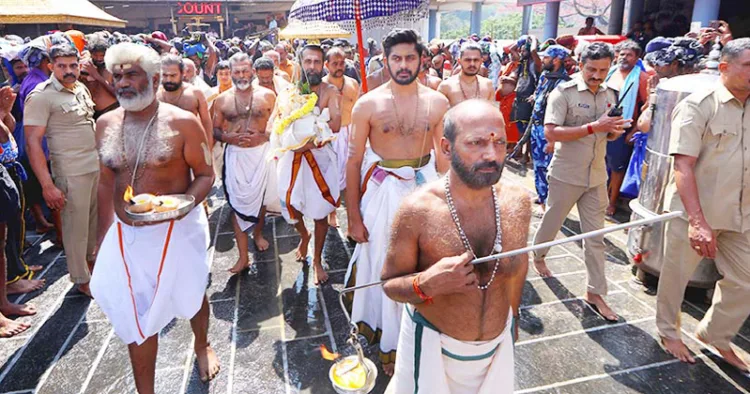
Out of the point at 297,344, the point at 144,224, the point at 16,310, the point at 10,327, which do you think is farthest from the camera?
the point at 16,310

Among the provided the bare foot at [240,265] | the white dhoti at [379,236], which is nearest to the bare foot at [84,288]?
the bare foot at [240,265]

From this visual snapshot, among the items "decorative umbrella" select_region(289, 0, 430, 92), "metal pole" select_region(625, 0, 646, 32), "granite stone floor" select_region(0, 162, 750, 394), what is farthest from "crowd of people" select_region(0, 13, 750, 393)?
"metal pole" select_region(625, 0, 646, 32)

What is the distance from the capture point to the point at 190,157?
9.75 ft

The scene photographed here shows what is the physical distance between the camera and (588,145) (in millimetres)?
3879

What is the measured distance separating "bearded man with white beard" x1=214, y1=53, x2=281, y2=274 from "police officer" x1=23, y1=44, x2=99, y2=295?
4.01 feet

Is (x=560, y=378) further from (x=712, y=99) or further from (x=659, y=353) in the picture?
(x=712, y=99)

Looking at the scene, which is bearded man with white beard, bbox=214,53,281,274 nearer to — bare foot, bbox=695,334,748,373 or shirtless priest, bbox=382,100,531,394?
shirtless priest, bbox=382,100,531,394

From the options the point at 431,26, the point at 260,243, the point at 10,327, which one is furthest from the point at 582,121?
the point at 431,26

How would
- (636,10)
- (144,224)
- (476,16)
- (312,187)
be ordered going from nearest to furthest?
(144,224)
(312,187)
(636,10)
(476,16)

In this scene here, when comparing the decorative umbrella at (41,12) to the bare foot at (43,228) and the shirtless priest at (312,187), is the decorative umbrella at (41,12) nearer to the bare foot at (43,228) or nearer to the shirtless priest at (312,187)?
the bare foot at (43,228)

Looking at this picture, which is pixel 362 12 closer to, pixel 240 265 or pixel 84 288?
pixel 240 265

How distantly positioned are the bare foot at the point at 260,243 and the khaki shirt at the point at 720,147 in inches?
152

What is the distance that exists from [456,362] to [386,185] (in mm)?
1556

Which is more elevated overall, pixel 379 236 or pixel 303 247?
pixel 379 236
